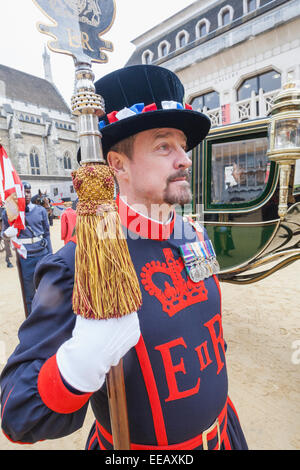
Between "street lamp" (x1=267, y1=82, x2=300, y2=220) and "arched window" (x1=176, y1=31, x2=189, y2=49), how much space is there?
1418 cm

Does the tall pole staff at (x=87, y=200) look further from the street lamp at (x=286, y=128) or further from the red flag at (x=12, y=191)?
the red flag at (x=12, y=191)

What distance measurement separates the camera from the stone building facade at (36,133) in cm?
2962

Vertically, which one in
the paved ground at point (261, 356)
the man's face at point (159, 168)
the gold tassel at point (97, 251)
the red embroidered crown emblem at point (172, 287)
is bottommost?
the paved ground at point (261, 356)

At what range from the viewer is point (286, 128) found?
233 cm

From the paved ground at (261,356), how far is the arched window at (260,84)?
8.88 m

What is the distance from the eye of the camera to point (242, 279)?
10.1ft

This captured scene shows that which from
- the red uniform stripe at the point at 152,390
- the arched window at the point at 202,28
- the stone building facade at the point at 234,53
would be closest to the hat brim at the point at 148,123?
the red uniform stripe at the point at 152,390

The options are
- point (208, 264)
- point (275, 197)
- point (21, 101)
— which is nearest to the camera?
point (208, 264)

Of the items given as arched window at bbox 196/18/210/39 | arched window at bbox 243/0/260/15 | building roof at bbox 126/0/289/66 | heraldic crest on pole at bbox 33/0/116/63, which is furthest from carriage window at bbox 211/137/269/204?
arched window at bbox 196/18/210/39

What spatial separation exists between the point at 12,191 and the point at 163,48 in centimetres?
1507
